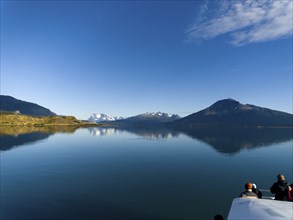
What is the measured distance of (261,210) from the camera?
10617 millimetres

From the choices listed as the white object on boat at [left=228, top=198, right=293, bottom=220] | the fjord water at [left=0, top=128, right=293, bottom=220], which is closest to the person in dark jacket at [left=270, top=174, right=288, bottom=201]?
the white object on boat at [left=228, top=198, right=293, bottom=220]

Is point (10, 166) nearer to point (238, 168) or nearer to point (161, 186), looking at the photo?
point (161, 186)

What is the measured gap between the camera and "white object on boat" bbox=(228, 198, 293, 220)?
10.0m

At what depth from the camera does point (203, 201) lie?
1025 inches

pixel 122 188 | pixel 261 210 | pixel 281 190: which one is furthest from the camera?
pixel 122 188

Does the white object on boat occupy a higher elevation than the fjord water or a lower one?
higher

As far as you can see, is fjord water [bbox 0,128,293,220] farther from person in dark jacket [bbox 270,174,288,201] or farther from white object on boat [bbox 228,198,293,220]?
white object on boat [bbox 228,198,293,220]

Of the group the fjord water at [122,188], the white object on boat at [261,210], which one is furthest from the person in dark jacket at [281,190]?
the fjord water at [122,188]

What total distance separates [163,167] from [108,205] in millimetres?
24087

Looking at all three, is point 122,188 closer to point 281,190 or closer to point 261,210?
point 281,190

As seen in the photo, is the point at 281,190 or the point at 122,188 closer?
the point at 281,190

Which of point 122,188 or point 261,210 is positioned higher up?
point 261,210

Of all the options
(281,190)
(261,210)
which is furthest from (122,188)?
(261,210)

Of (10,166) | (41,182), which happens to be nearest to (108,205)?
(41,182)
